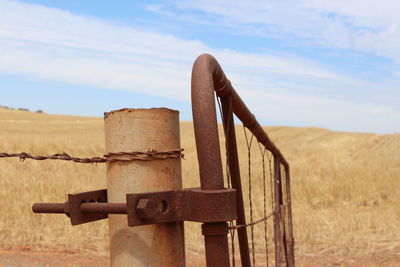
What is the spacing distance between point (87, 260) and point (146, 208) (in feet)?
22.4

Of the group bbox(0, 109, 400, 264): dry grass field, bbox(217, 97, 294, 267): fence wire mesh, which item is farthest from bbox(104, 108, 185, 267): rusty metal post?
bbox(0, 109, 400, 264): dry grass field

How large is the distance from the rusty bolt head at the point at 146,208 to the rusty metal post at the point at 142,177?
0.41ft

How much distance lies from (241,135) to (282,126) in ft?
24.0

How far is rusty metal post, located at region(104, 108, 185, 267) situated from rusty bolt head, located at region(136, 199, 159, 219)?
0.41 feet

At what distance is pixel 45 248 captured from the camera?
823 centimetres

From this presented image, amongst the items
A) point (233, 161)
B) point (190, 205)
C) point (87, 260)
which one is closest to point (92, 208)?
point (190, 205)

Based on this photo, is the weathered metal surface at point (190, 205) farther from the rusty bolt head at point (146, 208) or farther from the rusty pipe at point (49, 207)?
the rusty pipe at point (49, 207)

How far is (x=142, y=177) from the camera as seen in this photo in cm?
147

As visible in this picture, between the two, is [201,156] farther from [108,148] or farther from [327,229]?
[327,229]

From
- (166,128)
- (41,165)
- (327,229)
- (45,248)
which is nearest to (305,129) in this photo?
(41,165)

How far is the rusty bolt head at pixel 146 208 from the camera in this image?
1.31m

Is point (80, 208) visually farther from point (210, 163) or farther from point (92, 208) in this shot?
point (210, 163)

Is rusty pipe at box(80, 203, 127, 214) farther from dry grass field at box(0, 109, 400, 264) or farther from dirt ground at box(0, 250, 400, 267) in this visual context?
dry grass field at box(0, 109, 400, 264)

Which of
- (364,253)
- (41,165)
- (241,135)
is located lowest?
(364,253)
